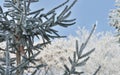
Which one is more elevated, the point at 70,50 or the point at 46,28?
the point at 46,28

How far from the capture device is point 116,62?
4684cm

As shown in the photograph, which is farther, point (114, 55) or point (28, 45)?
point (114, 55)

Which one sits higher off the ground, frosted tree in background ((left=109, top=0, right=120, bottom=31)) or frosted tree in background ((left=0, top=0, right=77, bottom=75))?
frosted tree in background ((left=0, top=0, right=77, bottom=75))

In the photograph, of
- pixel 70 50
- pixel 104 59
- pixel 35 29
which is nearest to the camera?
pixel 35 29

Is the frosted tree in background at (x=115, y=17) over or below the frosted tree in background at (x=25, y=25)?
below

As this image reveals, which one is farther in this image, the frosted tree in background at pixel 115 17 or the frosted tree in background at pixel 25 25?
the frosted tree in background at pixel 115 17

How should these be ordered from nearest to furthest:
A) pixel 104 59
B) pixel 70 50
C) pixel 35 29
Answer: pixel 35 29 → pixel 70 50 → pixel 104 59

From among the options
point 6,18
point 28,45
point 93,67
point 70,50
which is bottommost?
point 93,67

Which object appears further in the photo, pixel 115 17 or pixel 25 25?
pixel 115 17

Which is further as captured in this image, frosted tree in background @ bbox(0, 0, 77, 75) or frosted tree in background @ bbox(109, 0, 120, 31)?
frosted tree in background @ bbox(109, 0, 120, 31)

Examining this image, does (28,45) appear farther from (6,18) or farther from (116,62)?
(116,62)

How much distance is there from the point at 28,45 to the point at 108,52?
4252 centimetres

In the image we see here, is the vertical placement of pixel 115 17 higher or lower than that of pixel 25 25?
lower

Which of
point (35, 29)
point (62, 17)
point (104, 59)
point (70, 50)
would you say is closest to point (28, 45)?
point (35, 29)
